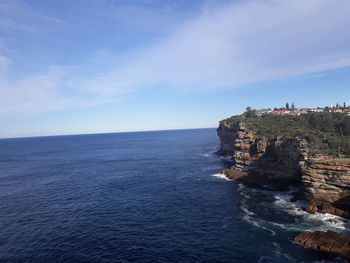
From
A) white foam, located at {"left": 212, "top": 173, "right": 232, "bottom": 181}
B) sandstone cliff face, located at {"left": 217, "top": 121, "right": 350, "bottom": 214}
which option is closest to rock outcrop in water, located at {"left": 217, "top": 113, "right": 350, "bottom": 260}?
sandstone cliff face, located at {"left": 217, "top": 121, "right": 350, "bottom": 214}

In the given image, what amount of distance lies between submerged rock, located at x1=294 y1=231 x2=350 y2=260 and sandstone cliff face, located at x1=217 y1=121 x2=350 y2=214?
14372mm

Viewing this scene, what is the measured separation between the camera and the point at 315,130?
94812 millimetres

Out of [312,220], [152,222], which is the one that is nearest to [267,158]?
[312,220]

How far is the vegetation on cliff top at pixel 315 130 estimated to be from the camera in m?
72.5

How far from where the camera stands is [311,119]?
10938cm

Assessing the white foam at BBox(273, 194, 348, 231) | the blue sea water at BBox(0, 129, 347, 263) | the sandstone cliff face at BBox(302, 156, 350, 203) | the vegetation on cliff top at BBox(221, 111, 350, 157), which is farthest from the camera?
the vegetation on cliff top at BBox(221, 111, 350, 157)

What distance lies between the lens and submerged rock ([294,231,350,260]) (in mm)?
43362

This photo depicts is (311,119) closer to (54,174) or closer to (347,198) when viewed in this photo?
(347,198)

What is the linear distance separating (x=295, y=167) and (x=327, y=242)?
35.3 m

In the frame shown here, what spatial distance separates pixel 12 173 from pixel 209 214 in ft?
308

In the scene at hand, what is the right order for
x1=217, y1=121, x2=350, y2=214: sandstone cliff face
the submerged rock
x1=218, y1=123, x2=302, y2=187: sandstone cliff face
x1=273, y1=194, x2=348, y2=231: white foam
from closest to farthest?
the submerged rock
x1=273, y1=194, x2=348, y2=231: white foam
x1=217, y1=121, x2=350, y2=214: sandstone cliff face
x1=218, y1=123, x2=302, y2=187: sandstone cliff face

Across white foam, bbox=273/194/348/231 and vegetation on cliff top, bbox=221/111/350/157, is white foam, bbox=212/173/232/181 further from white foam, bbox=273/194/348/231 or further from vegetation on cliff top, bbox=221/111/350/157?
white foam, bbox=273/194/348/231

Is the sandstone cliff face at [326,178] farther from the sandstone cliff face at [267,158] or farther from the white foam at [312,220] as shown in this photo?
the sandstone cliff face at [267,158]

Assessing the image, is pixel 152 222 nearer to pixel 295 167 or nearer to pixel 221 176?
pixel 221 176
